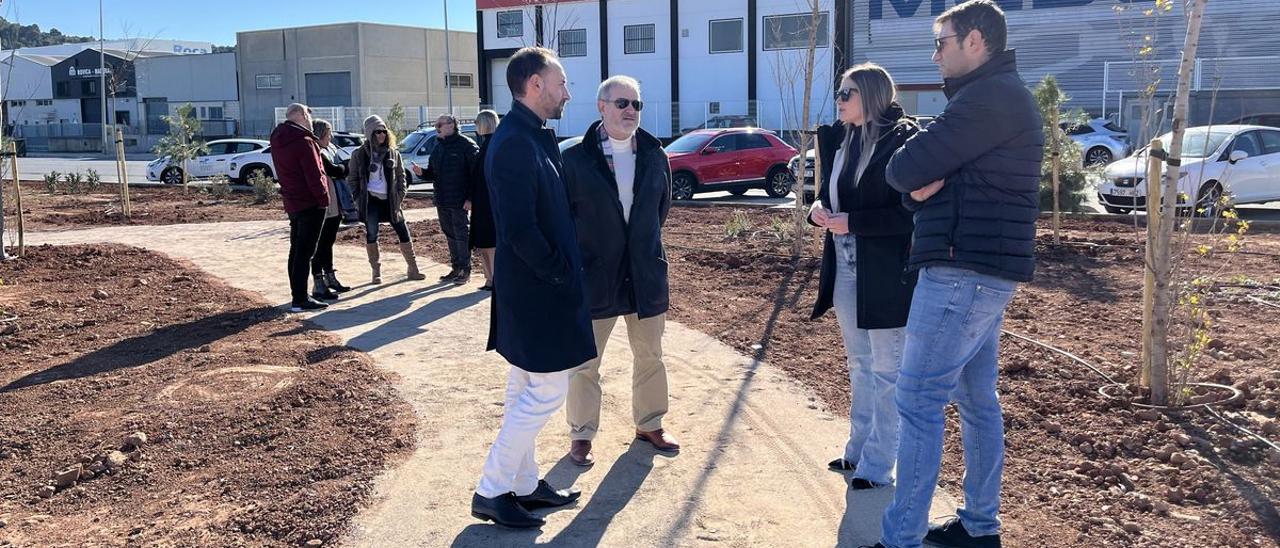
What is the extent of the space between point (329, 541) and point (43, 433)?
2.31 meters

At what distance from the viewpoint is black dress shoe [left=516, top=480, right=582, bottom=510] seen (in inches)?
165

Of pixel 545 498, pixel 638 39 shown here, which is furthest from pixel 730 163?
pixel 638 39

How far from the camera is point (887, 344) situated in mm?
4262

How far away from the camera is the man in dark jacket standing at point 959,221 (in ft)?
10.8

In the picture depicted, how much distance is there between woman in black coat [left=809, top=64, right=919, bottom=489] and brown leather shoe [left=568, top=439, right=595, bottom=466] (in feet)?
3.96

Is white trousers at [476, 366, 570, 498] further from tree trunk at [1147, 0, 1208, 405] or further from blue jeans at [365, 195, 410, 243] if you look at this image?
blue jeans at [365, 195, 410, 243]

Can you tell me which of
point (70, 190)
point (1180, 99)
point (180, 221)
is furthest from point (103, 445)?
point (70, 190)

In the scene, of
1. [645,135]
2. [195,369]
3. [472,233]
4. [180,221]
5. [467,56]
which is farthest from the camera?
[467,56]

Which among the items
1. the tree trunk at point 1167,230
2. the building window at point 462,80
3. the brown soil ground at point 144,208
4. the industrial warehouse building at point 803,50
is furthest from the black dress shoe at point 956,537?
the building window at point 462,80

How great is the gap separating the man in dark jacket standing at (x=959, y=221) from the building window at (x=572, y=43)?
4316 cm

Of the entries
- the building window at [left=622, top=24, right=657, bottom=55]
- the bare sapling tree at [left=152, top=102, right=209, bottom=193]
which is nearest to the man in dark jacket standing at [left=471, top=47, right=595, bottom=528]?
the bare sapling tree at [left=152, top=102, right=209, bottom=193]

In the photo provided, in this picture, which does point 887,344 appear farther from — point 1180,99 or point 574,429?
point 1180,99

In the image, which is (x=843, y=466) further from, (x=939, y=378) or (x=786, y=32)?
(x=786, y=32)

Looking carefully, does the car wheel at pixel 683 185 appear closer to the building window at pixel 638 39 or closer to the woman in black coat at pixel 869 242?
the woman in black coat at pixel 869 242
